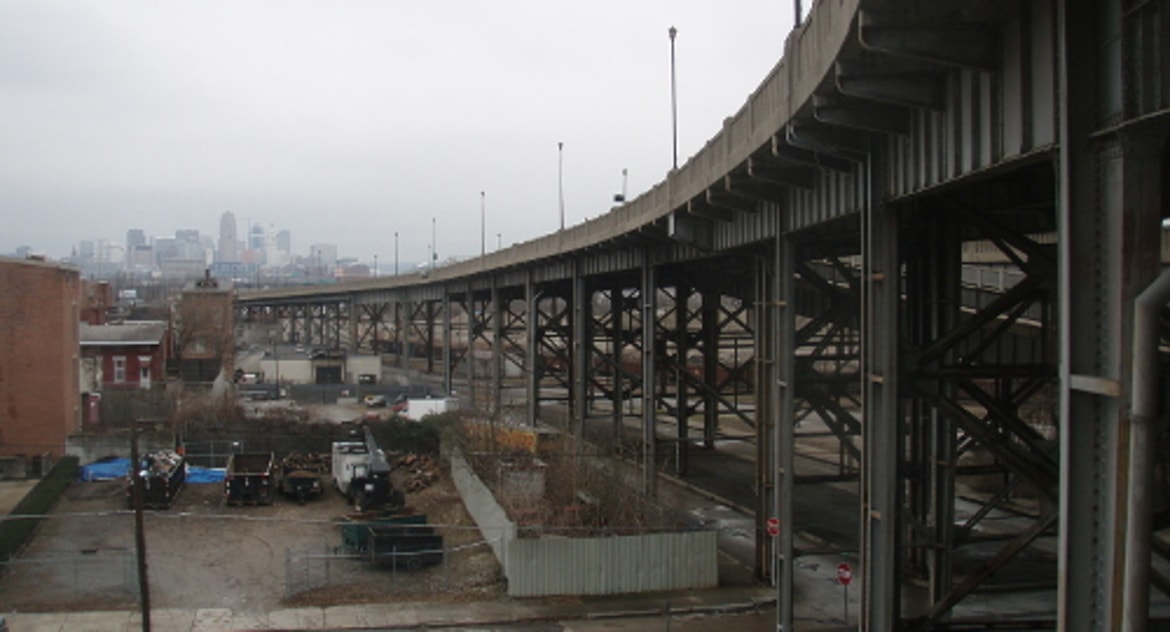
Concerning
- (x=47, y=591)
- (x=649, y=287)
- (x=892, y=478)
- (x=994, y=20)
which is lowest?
(x=47, y=591)

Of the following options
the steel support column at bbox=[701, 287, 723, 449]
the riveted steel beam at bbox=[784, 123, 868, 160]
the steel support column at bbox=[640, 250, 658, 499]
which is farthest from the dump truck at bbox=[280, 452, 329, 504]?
the riveted steel beam at bbox=[784, 123, 868, 160]

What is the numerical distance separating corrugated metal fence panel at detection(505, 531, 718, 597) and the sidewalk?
309 mm

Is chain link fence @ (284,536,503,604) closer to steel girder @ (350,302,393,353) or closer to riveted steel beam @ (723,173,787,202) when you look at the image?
riveted steel beam @ (723,173,787,202)

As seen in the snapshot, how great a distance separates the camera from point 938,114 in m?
11.2

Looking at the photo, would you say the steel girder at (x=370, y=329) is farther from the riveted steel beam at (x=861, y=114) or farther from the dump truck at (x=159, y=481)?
the riveted steel beam at (x=861, y=114)

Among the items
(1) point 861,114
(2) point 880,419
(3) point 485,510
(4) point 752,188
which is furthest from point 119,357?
(1) point 861,114

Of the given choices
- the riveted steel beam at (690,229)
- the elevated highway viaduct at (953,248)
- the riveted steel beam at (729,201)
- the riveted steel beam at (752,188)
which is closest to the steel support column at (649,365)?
the elevated highway viaduct at (953,248)

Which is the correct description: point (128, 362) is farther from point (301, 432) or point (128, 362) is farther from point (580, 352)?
point (580, 352)

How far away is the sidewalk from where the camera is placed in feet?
63.8

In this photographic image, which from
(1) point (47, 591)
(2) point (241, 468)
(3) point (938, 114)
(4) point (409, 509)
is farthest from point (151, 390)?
(3) point (938, 114)

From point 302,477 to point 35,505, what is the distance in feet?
24.2

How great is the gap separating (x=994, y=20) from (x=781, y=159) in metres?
6.28

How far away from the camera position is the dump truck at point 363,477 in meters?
30.3

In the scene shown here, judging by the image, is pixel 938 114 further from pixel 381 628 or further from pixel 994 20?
pixel 381 628
